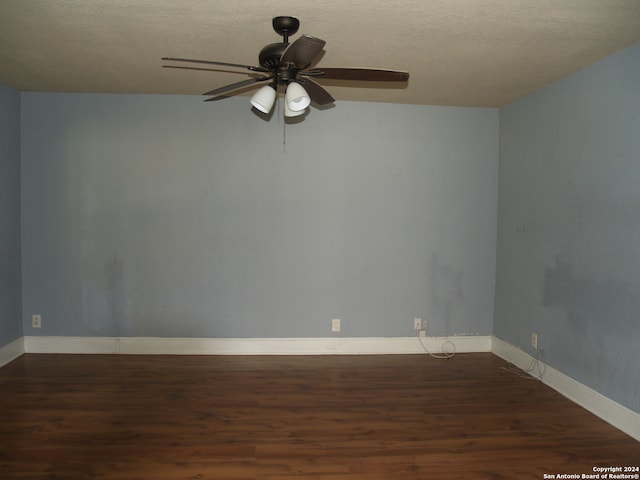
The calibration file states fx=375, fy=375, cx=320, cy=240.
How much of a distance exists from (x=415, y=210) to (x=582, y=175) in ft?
4.48

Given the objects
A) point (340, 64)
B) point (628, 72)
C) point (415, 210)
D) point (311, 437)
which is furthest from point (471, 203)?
point (311, 437)

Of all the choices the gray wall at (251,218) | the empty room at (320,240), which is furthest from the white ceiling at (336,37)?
the gray wall at (251,218)

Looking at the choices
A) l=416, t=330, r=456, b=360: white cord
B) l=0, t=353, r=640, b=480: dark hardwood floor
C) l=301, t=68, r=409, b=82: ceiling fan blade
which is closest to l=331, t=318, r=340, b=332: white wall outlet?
l=0, t=353, r=640, b=480: dark hardwood floor

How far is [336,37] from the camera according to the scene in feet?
7.50

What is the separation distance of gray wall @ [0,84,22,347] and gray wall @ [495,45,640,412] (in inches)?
177

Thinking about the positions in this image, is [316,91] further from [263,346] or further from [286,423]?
[263,346]

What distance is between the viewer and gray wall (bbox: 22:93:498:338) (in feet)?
11.4

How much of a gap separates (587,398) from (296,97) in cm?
282

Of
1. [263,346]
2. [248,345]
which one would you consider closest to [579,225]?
[263,346]

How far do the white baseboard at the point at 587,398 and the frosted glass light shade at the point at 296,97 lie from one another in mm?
2724

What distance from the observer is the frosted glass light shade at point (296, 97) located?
6.43 ft

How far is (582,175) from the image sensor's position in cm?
272

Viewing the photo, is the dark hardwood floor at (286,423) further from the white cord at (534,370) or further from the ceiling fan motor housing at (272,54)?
the ceiling fan motor housing at (272,54)

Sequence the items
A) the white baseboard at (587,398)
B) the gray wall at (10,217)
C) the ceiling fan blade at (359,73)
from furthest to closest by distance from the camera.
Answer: the gray wall at (10,217), the white baseboard at (587,398), the ceiling fan blade at (359,73)
